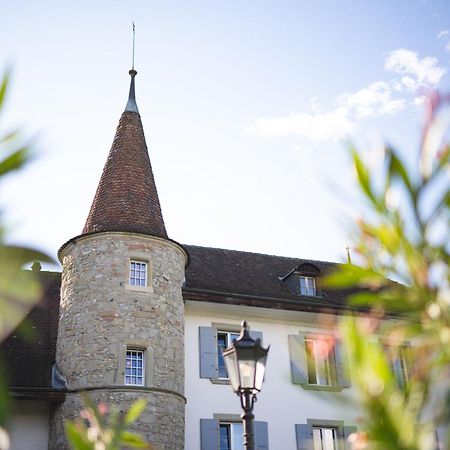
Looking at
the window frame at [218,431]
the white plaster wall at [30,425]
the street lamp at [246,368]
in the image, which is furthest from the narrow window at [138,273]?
the street lamp at [246,368]

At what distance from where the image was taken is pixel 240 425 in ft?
53.3

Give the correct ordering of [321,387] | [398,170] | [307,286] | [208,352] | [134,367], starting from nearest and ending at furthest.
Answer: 1. [398,170]
2. [134,367]
3. [208,352]
4. [321,387]
5. [307,286]

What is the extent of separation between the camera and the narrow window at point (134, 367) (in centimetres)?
1505

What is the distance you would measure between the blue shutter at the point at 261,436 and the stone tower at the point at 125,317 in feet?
6.11

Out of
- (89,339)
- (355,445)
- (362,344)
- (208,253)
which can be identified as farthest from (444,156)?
(208,253)

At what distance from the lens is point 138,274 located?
16141mm

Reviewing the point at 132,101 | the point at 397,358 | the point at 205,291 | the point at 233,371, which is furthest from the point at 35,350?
the point at 397,358

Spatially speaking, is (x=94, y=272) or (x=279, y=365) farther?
(x=279, y=365)

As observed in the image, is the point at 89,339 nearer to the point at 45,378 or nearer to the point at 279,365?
the point at 45,378

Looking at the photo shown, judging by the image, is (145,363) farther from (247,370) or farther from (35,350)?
(247,370)

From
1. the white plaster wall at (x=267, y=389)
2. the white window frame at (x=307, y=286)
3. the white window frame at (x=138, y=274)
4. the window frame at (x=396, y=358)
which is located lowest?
the window frame at (x=396, y=358)

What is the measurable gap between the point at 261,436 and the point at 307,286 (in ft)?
16.0

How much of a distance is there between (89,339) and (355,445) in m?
13.3

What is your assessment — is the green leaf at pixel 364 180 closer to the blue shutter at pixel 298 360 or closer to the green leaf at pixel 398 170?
the green leaf at pixel 398 170
